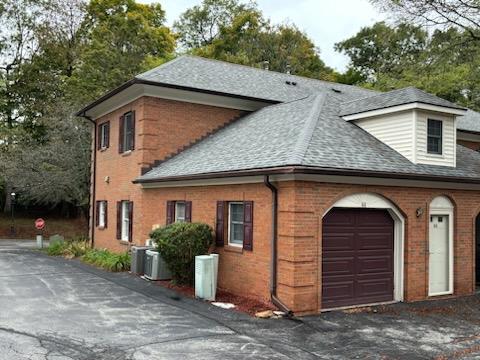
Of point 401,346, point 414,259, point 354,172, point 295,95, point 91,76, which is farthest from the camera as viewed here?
point 91,76

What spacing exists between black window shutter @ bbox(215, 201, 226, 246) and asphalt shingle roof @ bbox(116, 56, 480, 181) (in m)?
0.96

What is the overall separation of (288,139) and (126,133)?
28.4 ft

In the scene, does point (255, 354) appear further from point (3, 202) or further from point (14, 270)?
point (3, 202)

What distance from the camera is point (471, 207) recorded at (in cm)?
1323

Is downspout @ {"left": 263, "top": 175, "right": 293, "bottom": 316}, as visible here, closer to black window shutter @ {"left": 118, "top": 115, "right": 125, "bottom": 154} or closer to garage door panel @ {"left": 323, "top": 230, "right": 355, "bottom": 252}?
garage door panel @ {"left": 323, "top": 230, "right": 355, "bottom": 252}

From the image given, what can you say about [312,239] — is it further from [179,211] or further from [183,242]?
[179,211]

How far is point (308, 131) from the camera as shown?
1189 cm

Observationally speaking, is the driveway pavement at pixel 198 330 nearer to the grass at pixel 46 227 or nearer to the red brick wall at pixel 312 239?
the red brick wall at pixel 312 239

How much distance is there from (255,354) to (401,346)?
2.53 m

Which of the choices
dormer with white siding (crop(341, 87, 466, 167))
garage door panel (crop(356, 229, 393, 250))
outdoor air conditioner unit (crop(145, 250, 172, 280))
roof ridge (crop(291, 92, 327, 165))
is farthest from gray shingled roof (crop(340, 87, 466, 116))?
outdoor air conditioner unit (crop(145, 250, 172, 280))

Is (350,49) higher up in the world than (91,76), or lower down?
higher up

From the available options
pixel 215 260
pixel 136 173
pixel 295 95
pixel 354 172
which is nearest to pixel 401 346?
pixel 354 172

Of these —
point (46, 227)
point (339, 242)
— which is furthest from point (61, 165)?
point (339, 242)

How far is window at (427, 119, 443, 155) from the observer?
41.8 feet
